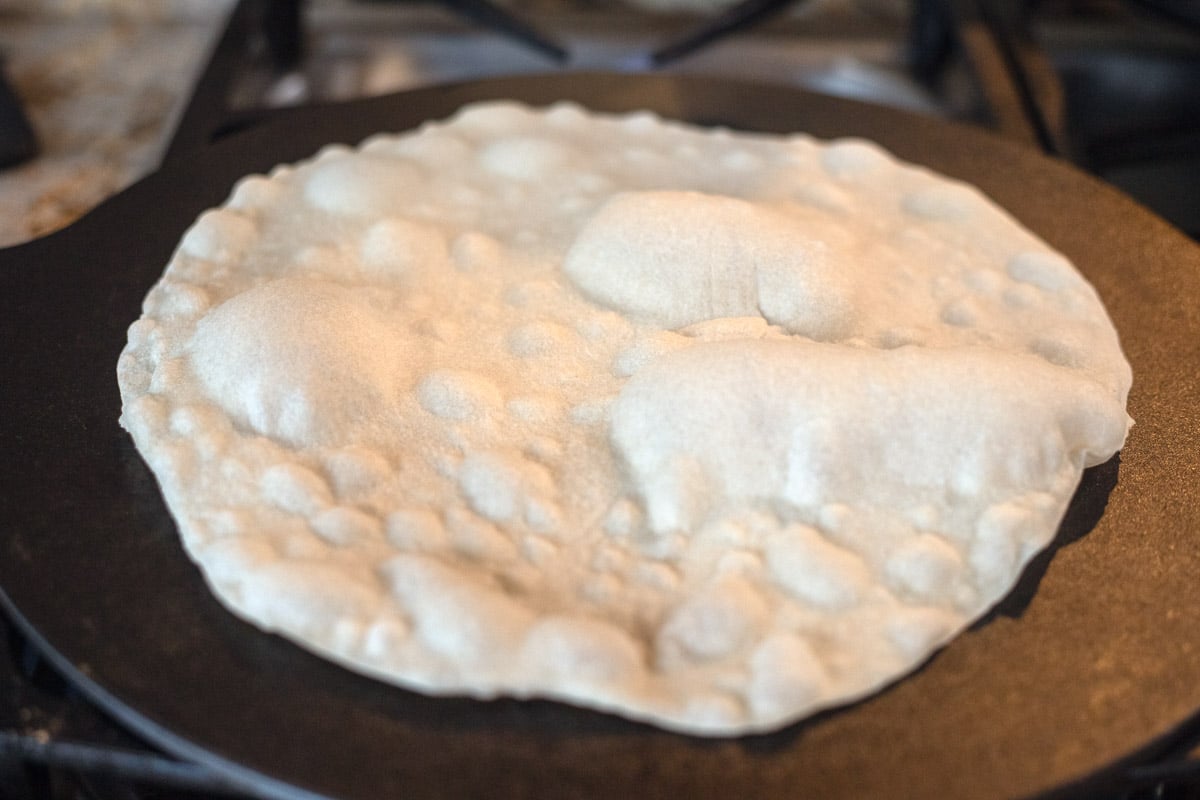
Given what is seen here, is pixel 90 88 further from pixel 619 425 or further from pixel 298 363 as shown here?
pixel 619 425

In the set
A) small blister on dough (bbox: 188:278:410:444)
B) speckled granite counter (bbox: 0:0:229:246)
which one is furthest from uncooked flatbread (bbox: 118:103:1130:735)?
speckled granite counter (bbox: 0:0:229:246)

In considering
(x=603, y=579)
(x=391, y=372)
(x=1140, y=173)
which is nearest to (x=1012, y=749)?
(x=603, y=579)

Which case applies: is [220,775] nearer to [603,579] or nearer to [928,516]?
[603,579]

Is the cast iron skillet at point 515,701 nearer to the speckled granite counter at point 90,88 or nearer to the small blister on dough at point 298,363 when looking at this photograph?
the small blister on dough at point 298,363

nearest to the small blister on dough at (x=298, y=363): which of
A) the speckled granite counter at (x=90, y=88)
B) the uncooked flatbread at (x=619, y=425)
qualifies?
the uncooked flatbread at (x=619, y=425)

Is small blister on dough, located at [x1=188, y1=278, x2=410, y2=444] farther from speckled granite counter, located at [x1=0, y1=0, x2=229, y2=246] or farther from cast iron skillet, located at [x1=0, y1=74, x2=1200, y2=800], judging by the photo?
speckled granite counter, located at [x1=0, y1=0, x2=229, y2=246]
